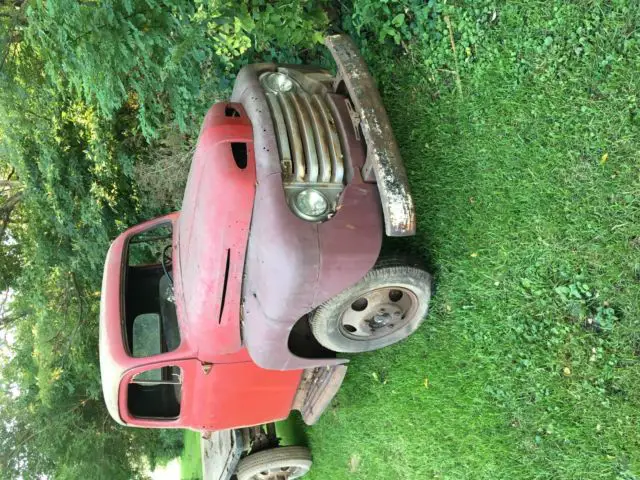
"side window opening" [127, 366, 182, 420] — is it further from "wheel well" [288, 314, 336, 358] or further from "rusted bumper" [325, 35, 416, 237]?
"rusted bumper" [325, 35, 416, 237]

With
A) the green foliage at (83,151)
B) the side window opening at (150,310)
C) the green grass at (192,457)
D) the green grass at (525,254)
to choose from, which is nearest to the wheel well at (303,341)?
the green grass at (525,254)

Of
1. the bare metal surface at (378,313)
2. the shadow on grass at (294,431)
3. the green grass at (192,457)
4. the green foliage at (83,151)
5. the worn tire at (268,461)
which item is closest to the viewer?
the bare metal surface at (378,313)

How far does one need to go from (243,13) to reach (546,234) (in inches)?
120

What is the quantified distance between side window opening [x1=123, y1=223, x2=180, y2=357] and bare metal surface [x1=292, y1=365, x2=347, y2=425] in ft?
4.27

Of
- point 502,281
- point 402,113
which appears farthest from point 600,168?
point 402,113

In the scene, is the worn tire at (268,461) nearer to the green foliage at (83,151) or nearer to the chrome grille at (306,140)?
the chrome grille at (306,140)

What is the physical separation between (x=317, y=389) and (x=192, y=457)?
9355 mm

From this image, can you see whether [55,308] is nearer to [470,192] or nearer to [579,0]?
[470,192]

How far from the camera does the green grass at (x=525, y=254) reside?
331cm

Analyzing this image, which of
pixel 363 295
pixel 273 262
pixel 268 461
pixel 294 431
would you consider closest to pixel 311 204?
pixel 273 262

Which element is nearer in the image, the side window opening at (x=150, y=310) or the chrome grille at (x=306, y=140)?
the chrome grille at (x=306, y=140)

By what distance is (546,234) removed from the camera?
3.67 metres

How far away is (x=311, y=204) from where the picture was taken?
3.47 metres

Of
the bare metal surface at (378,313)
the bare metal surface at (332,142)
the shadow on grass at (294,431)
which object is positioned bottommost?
the shadow on grass at (294,431)
